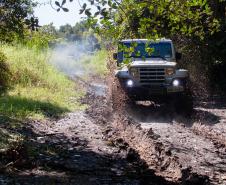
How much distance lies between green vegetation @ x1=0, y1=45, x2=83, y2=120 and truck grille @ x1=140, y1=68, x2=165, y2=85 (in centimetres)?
243

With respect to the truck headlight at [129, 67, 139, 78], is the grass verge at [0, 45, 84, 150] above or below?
below

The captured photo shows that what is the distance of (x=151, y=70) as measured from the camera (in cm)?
1228

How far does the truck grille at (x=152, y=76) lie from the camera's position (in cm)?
1227

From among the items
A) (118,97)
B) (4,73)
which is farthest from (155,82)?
(4,73)

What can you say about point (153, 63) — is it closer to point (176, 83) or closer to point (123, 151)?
point (176, 83)

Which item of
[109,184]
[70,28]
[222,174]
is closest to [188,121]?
[222,174]

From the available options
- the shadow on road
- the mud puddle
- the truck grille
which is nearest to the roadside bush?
the mud puddle

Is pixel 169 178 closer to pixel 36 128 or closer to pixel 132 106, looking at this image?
pixel 36 128

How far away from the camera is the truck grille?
40.3 ft

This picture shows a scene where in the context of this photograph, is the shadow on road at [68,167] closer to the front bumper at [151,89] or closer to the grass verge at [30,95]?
the grass verge at [30,95]

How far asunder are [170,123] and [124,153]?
3.77 meters

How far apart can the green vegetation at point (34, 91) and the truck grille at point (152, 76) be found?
2.43 meters

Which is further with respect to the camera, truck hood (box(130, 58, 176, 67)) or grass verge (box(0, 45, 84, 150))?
truck hood (box(130, 58, 176, 67))

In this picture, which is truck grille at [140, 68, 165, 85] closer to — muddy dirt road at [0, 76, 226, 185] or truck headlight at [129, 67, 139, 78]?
truck headlight at [129, 67, 139, 78]
